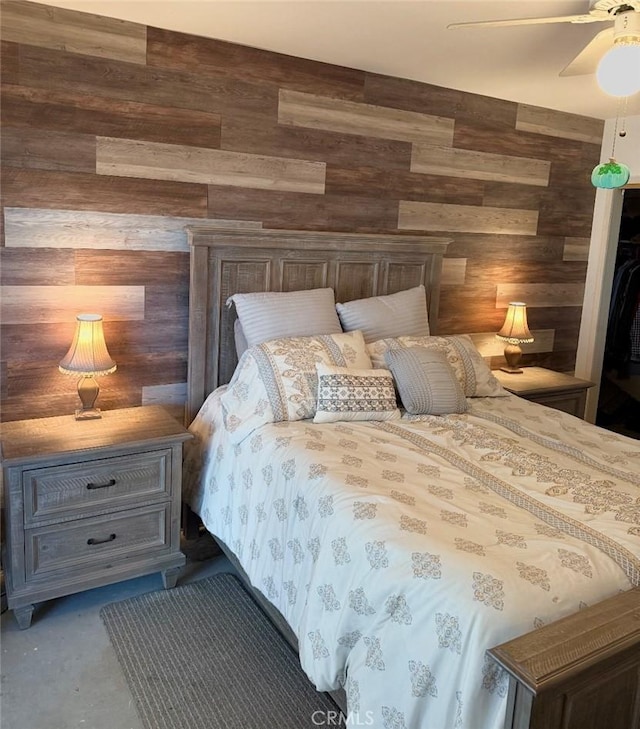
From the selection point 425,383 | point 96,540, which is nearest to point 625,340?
point 425,383

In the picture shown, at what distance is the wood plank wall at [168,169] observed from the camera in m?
2.63

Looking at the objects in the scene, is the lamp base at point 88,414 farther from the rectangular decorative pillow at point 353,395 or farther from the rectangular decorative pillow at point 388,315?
the rectangular decorative pillow at point 388,315

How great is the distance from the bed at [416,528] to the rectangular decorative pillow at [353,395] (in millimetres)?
22

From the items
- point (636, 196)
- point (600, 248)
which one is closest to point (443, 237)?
point (600, 248)

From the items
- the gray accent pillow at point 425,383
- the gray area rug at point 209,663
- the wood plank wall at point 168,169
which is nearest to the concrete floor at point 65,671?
the gray area rug at point 209,663

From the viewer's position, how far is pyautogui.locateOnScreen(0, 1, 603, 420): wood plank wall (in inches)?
104

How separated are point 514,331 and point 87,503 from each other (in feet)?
8.76

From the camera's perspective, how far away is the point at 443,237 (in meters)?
3.82

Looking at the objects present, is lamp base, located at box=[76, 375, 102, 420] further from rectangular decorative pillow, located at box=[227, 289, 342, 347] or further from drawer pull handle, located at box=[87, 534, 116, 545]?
rectangular decorative pillow, located at box=[227, 289, 342, 347]

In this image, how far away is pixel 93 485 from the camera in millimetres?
2520

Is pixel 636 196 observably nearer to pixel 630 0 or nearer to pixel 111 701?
pixel 630 0

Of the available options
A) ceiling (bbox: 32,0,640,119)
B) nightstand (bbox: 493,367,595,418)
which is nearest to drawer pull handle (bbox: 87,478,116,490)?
ceiling (bbox: 32,0,640,119)

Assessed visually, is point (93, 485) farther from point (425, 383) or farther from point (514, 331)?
point (514, 331)

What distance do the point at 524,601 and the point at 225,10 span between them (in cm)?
240
